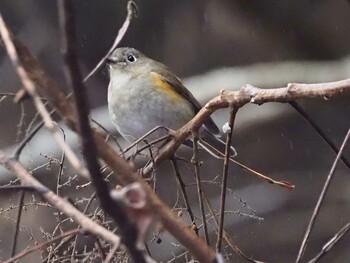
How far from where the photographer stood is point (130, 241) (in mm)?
363

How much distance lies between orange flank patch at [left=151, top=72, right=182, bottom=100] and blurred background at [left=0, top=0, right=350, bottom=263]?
1368mm

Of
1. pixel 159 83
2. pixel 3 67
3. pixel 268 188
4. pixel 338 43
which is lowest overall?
pixel 268 188

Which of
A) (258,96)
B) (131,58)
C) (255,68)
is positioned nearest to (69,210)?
(258,96)

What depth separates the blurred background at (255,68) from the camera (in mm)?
3051

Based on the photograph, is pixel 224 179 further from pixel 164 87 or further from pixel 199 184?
pixel 164 87

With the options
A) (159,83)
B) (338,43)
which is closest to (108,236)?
(159,83)

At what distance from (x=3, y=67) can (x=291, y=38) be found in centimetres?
103

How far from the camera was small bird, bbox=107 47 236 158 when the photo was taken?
155 centimetres

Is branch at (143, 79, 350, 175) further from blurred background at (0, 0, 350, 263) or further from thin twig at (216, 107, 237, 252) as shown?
blurred background at (0, 0, 350, 263)

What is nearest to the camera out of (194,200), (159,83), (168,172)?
(159,83)

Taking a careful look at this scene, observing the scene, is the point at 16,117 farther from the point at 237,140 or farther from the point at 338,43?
the point at 338,43

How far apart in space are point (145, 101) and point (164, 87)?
0.06 m

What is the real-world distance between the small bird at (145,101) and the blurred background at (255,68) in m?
1.35

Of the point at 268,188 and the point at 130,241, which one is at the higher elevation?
the point at 130,241
